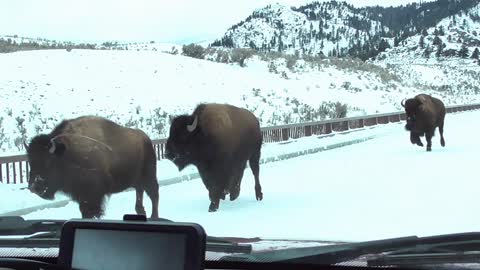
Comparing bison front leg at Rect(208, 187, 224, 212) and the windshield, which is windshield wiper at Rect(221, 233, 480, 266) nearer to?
the windshield

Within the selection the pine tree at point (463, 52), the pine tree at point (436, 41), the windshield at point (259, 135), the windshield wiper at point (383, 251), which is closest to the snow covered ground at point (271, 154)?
the windshield at point (259, 135)

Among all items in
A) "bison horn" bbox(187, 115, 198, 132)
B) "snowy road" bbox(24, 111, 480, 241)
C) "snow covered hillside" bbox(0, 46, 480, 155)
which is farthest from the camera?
"snow covered hillside" bbox(0, 46, 480, 155)

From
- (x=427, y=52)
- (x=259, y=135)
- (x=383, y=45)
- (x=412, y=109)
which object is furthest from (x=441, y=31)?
(x=259, y=135)

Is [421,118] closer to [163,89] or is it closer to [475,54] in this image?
[475,54]

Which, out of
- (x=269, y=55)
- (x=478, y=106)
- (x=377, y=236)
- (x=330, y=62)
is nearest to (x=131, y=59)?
(x=269, y=55)

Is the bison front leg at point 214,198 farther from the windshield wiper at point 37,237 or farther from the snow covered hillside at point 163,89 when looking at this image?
the snow covered hillside at point 163,89

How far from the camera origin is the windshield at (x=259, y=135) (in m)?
7.46

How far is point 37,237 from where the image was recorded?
3979 millimetres

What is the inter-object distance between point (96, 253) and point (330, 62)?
53.2 meters

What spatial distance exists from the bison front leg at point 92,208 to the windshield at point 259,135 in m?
0.02

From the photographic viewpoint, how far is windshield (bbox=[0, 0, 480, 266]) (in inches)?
294

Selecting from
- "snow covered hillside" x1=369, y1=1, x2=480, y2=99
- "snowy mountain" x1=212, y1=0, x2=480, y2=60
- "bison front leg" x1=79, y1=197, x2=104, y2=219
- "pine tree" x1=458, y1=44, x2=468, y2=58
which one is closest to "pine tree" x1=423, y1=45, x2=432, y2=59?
"snow covered hillside" x1=369, y1=1, x2=480, y2=99

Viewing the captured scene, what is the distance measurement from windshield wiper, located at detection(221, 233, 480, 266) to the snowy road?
7.65ft

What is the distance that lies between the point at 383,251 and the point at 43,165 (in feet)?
15.3
